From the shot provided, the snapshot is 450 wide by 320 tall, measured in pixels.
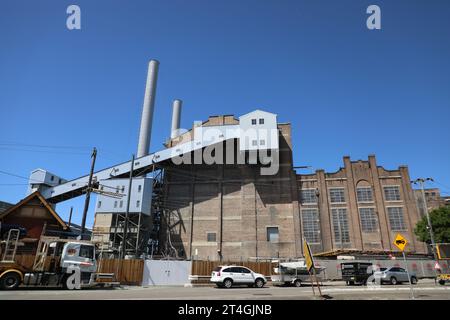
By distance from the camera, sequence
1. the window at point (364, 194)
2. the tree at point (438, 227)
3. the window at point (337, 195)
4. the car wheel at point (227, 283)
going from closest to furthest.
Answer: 1. the car wheel at point (227, 283)
2. the tree at point (438, 227)
3. the window at point (364, 194)
4. the window at point (337, 195)

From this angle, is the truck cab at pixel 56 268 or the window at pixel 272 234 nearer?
the truck cab at pixel 56 268

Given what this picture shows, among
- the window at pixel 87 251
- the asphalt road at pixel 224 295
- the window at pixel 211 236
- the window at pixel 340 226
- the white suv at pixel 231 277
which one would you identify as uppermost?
the window at pixel 340 226

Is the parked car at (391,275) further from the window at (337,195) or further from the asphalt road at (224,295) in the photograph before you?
the window at (337,195)

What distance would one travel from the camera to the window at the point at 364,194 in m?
44.5

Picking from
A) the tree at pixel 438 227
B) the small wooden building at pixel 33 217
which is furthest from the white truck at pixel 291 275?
the tree at pixel 438 227

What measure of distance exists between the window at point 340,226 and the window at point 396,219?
628 centimetres

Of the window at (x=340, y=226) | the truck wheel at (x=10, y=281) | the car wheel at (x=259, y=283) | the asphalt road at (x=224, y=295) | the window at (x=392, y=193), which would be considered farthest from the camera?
the window at (x=392, y=193)

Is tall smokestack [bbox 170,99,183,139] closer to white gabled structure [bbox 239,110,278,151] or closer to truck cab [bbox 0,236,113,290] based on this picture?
white gabled structure [bbox 239,110,278,151]

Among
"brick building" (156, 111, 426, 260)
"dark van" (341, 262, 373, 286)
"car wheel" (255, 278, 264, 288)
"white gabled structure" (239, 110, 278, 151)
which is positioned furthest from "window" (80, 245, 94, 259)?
"white gabled structure" (239, 110, 278, 151)

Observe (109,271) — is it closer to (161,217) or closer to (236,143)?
(161,217)

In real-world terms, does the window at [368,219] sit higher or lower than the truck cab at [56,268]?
higher
